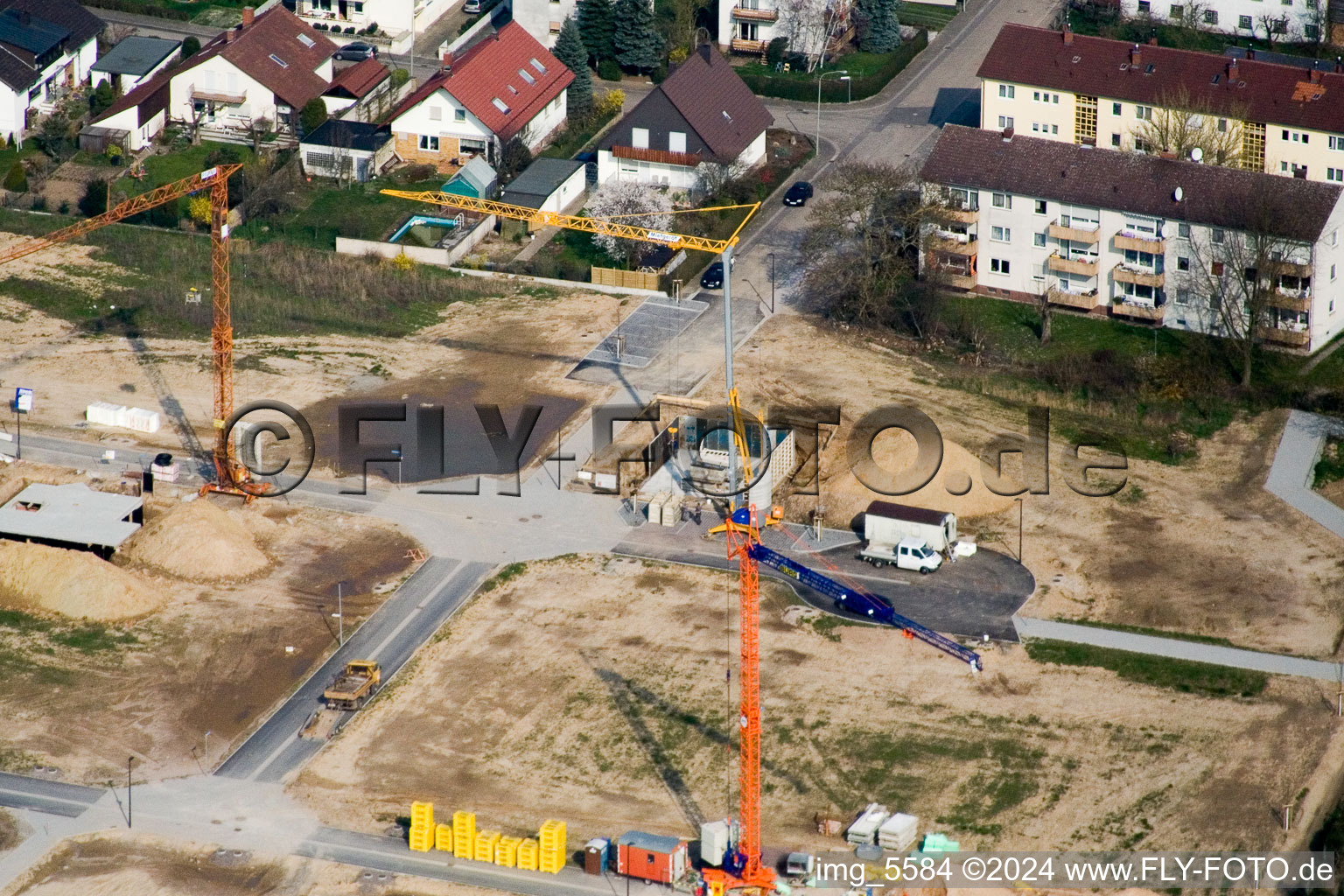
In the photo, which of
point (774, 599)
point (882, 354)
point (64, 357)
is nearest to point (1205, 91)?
point (882, 354)

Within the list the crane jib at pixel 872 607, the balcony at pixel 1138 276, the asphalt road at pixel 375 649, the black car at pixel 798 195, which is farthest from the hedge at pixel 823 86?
the asphalt road at pixel 375 649

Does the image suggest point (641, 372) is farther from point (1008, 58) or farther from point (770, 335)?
point (1008, 58)

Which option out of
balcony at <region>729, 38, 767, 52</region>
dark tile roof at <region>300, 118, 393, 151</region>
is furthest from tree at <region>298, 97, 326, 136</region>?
balcony at <region>729, 38, 767, 52</region>

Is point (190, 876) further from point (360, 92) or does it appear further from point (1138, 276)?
point (360, 92)

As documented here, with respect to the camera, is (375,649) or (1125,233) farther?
(1125,233)

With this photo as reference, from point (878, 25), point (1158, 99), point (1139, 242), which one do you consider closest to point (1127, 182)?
point (1139, 242)

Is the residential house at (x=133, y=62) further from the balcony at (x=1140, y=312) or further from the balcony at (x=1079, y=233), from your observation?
the balcony at (x=1140, y=312)
